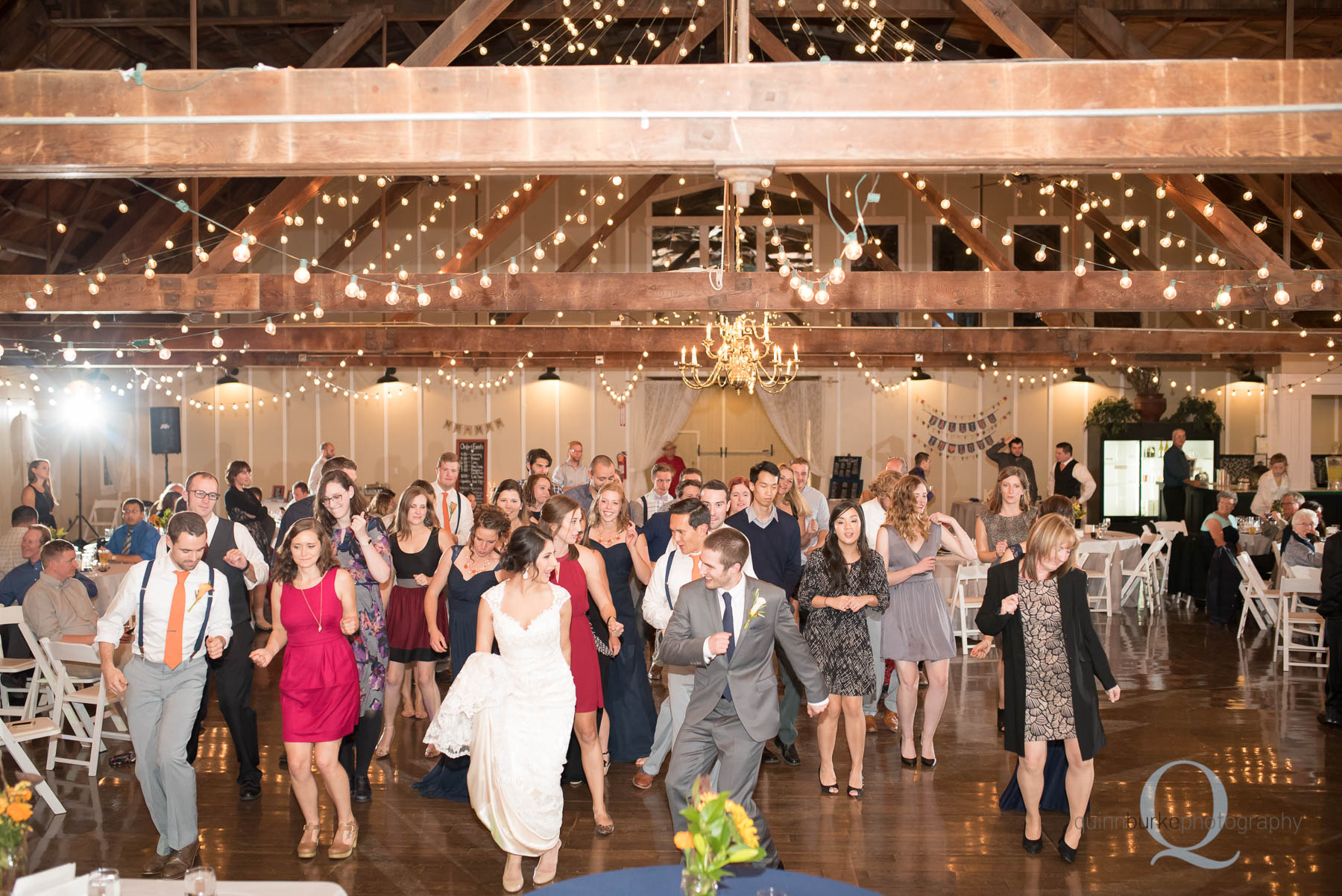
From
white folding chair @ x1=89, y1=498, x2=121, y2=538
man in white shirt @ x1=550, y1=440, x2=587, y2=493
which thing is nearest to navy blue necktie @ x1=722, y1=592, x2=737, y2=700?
man in white shirt @ x1=550, y1=440, x2=587, y2=493

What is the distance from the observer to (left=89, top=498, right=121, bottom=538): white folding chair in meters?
15.5

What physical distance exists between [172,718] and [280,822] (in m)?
0.83

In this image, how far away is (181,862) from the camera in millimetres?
3926

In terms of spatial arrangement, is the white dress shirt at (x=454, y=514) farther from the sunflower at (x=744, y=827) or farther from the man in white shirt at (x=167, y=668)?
the sunflower at (x=744, y=827)

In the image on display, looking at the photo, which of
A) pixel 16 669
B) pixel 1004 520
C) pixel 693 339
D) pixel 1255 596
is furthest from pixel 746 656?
pixel 693 339

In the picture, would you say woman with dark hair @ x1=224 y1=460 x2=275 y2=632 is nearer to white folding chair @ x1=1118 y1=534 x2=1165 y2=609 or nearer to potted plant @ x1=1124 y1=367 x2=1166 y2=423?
white folding chair @ x1=1118 y1=534 x2=1165 y2=609

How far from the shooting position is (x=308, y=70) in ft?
12.9

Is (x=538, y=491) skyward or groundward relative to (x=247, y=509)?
skyward

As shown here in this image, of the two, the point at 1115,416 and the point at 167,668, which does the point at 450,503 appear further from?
the point at 1115,416

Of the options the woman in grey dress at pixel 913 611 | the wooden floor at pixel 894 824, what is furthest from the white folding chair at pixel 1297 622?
the woman in grey dress at pixel 913 611

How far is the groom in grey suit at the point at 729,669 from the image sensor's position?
11.2 ft

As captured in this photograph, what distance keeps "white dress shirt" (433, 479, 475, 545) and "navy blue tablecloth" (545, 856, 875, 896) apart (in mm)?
4300

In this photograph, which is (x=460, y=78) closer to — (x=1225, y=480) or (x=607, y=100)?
(x=607, y=100)

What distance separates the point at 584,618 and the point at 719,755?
0.99m
